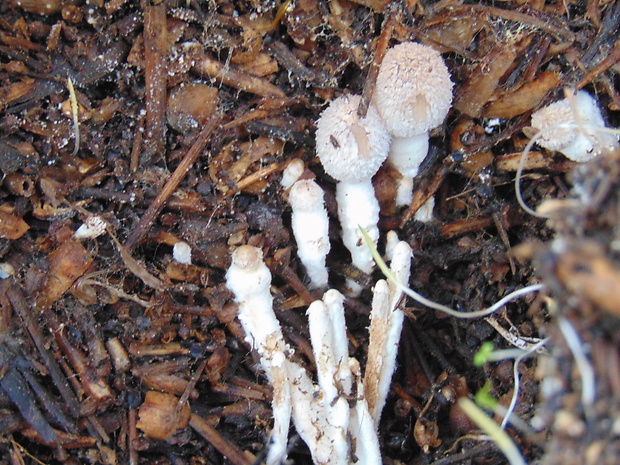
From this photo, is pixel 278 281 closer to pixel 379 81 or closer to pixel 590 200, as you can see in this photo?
pixel 379 81

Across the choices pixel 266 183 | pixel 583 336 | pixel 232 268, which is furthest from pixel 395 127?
pixel 583 336

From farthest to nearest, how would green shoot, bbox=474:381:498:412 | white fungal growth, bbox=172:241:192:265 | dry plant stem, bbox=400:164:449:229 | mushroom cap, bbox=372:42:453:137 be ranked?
dry plant stem, bbox=400:164:449:229 → white fungal growth, bbox=172:241:192:265 → mushroom cap, bbox=372:42:453:137 → green shoot, bbox=474:381:498:412

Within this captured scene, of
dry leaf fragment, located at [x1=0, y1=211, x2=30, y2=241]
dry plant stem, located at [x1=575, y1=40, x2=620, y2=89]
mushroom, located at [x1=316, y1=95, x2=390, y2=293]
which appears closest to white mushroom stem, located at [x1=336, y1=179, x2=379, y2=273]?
mushroom, located at [x1=316, y1=95, x2=390, y2=293]

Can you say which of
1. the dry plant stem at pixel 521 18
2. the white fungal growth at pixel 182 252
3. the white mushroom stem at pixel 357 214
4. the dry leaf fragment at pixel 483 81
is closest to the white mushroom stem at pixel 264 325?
the white fungal growth at pixel 182 252

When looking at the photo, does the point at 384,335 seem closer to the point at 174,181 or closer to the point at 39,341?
the point at 174,181

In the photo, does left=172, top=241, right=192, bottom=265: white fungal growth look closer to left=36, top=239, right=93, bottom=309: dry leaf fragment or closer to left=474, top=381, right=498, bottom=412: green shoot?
left=36, top=239, right=93, bottom=309: dry leaf fragment
